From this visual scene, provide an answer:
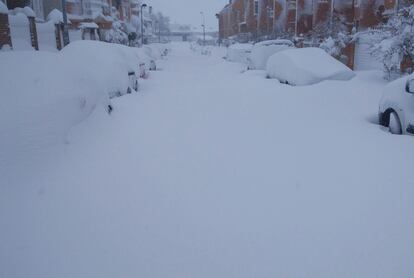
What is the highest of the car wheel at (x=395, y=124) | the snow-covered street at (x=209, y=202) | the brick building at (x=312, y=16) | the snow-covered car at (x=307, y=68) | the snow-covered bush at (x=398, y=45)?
the brick building at (x=312, y=16)

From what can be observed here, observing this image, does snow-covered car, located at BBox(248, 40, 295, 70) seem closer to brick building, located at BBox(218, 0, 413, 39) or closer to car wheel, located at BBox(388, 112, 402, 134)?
brick building, located at BBox(218, 0, 413, 39)

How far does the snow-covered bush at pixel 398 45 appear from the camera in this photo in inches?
482

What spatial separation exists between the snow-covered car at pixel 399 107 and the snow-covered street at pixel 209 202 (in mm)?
250

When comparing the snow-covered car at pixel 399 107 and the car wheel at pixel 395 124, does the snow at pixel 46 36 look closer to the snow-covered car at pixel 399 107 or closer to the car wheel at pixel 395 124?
the snow-covered car at pixel 399 107

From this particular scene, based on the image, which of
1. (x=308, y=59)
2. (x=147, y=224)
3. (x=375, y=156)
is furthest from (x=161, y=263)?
(x=308, y=59)

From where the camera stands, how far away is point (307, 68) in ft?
43.4

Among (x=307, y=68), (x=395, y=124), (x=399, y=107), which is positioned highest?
(x=307, y=68)

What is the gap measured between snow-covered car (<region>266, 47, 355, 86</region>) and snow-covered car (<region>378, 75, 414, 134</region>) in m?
5.37

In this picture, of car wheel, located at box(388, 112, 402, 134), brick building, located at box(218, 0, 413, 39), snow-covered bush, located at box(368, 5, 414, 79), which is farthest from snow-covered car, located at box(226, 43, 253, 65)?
car wheel, located at box(388, 112, 402, 134)

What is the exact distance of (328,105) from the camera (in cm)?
1027

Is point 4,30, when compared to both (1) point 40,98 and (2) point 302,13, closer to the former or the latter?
(1) point 40,98

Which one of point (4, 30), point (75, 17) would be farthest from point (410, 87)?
point (75, 17)

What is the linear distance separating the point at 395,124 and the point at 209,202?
435 centimetres

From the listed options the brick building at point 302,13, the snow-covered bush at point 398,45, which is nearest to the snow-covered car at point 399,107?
the snow-covered bush at point 398,45
